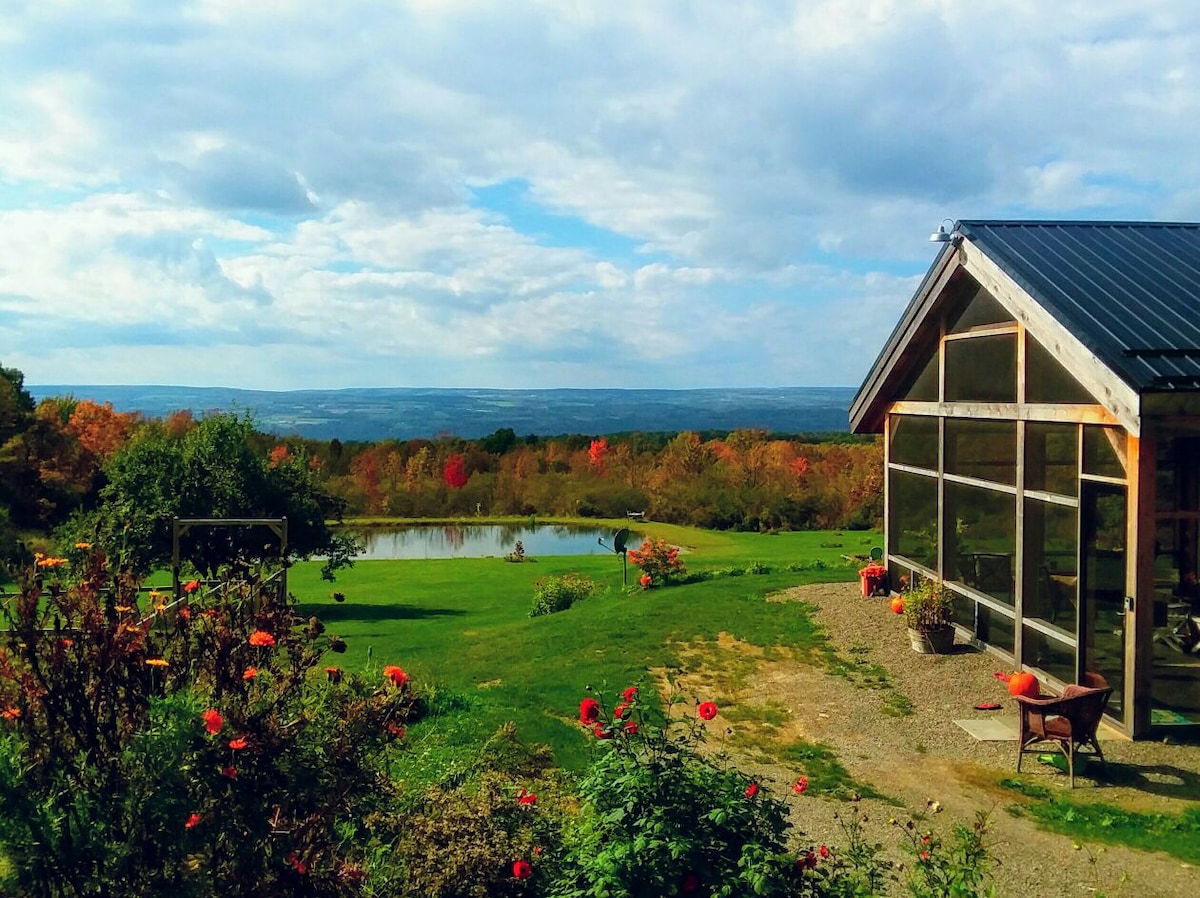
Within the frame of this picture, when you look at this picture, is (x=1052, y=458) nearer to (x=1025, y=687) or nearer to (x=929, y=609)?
(x=929, y=609)

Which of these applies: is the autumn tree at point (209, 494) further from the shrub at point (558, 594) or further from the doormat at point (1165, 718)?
the doormat at point (1165, 718)

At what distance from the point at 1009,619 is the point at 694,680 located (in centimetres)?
413

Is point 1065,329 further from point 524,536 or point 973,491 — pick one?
point 524,536

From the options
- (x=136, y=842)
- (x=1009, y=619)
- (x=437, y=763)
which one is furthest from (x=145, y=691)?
(x=1009, y=619)

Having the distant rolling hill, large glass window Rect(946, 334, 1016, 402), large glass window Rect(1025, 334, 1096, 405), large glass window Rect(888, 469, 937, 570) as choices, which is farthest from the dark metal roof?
the distant rolling hill

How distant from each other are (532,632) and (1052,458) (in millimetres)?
8752

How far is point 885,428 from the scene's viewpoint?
1633cm

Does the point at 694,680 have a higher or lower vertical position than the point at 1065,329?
lower

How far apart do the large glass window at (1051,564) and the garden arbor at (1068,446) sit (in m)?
0.02

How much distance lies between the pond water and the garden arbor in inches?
934

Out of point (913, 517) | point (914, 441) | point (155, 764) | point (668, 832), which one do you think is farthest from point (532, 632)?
point (155, 764)

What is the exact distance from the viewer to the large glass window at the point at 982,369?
11.8m

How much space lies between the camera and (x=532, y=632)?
15.8 metres

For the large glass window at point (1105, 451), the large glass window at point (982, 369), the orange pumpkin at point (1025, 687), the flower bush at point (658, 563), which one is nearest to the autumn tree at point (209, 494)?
the flower bush at point (658, 563)
